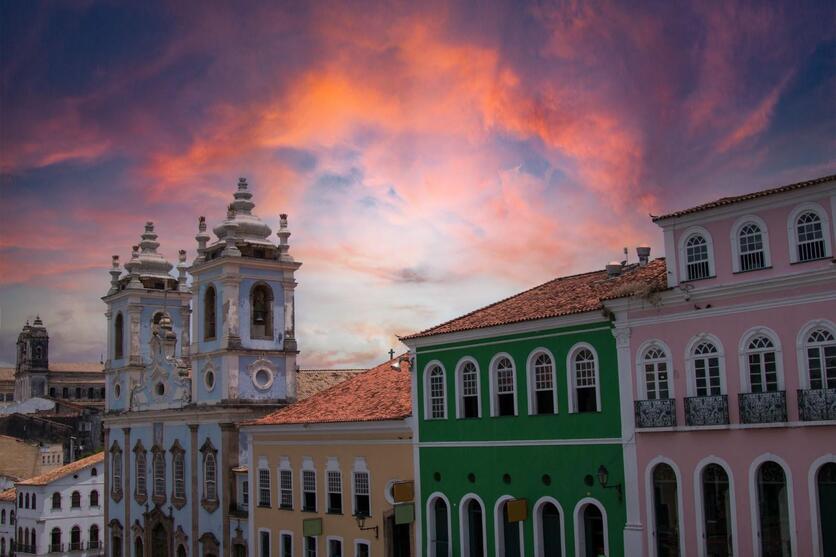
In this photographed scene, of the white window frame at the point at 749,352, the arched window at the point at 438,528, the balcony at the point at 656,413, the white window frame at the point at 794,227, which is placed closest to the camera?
the white window frame at the point at 794,227

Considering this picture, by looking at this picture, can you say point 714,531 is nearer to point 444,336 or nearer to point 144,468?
point 444,336

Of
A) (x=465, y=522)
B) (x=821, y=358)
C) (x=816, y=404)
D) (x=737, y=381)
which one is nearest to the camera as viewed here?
(x=816, y=404)

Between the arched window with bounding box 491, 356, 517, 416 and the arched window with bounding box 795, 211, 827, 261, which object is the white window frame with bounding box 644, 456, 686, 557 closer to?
the arched window with bounding box 491, 356, 517, 416

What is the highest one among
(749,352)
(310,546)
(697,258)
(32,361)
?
(32,361)

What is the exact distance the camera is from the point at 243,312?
142 ft

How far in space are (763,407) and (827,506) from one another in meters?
2.35

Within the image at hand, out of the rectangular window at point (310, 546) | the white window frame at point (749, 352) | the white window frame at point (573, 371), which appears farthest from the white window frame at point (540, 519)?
the rectangular window at point (310, 546)

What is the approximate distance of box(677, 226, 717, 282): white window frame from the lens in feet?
77.7

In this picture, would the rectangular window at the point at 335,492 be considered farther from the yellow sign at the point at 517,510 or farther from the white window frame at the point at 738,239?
the white window frame at the point at 738,239

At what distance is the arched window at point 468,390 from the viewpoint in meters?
29.4

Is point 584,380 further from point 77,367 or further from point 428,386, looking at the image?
point 77,367

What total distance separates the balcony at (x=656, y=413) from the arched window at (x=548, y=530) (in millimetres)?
3715

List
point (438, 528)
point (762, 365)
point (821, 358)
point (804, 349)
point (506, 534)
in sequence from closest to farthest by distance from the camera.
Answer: point (821, 358)
point (804, 349)
point (762, 365)
point (506, 534)
point (438, 528)

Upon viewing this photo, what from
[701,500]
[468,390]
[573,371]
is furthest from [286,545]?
[701,500]
